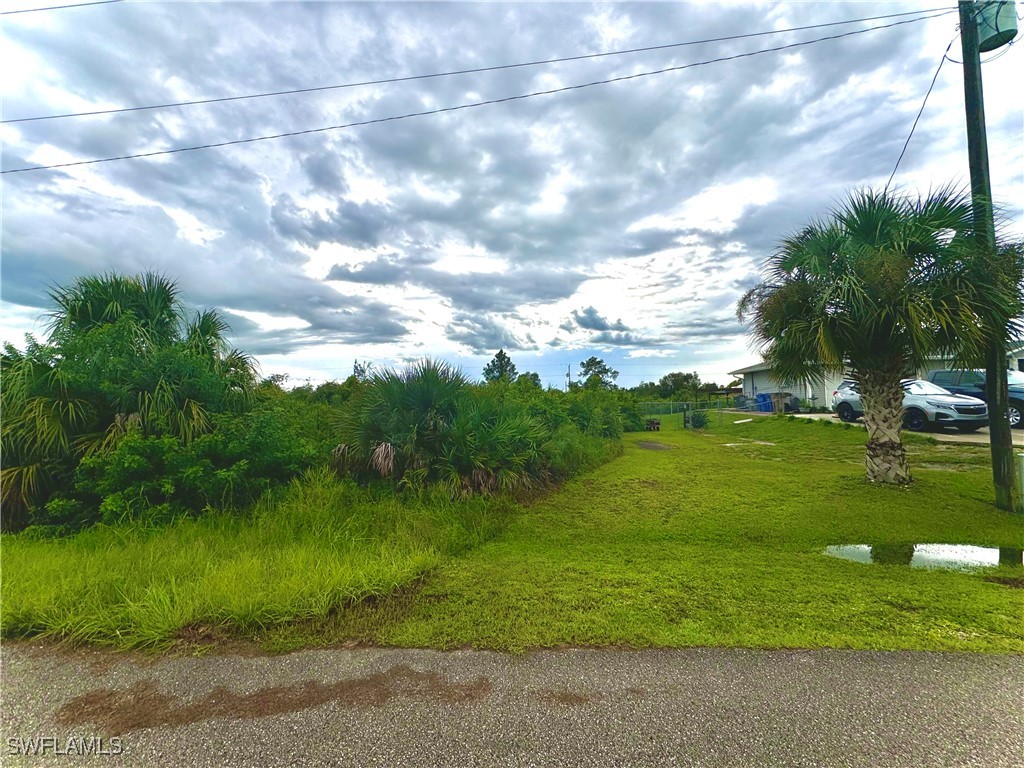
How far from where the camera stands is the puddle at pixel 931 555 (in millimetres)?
3984

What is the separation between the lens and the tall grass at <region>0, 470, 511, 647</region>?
2.85m

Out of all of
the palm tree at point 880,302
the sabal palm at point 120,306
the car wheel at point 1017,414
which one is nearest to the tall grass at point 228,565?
the sabal palm at point 120,306

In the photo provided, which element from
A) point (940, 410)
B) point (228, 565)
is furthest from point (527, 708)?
point (940, 410)

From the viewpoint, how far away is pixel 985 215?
6.02 metres

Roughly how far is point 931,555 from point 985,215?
505 cm

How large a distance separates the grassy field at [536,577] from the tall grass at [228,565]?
18 millimetres

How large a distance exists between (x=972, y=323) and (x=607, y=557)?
230 inches

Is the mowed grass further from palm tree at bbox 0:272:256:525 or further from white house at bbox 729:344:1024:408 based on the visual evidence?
palm tree at bbox 0:272:256:525

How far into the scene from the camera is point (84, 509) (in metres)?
4.89

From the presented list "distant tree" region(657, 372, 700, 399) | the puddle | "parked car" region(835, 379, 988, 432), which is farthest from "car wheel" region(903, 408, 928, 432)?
"distant tree" region(657, 372, 700, 399)

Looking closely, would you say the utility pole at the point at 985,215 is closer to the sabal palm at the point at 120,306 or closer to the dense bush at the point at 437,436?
the dense bush at the point at 437,436

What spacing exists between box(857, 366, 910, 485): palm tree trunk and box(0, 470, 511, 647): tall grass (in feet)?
20.1

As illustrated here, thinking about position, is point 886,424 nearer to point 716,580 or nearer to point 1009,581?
point 1009,581

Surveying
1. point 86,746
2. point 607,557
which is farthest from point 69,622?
point 607,557
